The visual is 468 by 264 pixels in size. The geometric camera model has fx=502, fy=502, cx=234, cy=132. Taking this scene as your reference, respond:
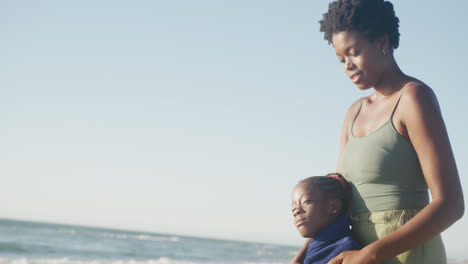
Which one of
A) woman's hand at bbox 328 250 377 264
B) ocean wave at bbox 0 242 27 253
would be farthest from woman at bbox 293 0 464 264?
ocean wave at bbox 0 242 27 253

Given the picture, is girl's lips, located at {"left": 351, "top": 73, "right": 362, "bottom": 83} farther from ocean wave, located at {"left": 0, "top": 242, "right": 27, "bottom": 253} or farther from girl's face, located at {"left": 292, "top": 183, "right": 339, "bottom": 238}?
ocean wave, located at {"left": 0, "top": 242, "right": 27, "bottom": 253}

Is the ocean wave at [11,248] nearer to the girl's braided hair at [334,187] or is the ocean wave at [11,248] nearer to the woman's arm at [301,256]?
the woman's arm at [301,256]

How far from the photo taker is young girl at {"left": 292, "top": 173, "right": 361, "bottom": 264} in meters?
1.67

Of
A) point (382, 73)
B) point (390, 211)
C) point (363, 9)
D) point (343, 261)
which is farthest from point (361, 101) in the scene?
point (343, 261)

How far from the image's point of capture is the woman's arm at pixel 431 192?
1.40m

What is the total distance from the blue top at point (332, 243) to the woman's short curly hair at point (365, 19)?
630mm

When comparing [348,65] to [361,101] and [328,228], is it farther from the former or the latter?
[328,228]

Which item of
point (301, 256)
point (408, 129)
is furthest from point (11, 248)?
point (408, 129)

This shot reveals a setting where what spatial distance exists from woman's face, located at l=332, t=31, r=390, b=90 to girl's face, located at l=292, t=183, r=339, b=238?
0.40 m

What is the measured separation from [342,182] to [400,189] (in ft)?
0.78

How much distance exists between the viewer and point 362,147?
164cm

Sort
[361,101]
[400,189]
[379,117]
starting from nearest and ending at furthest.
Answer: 1. [400,189]
2. [379,117]
3. [361,101]

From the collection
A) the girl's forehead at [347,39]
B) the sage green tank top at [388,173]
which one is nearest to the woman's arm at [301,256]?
the sage green tank top at [388,173]

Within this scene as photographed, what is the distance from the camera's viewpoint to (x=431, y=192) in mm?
1437
